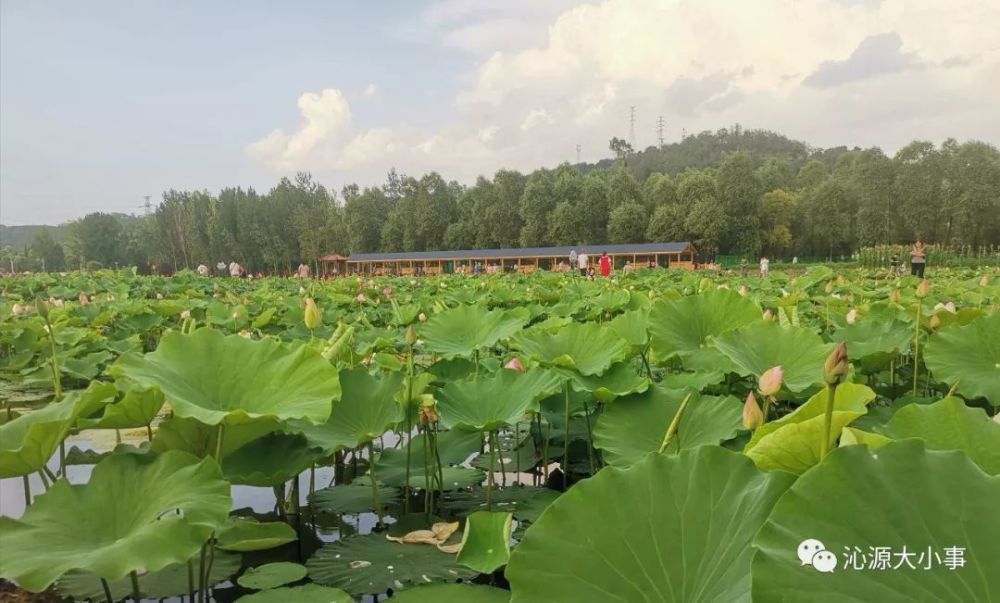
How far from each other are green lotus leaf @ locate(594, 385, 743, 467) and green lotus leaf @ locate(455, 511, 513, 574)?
31cm

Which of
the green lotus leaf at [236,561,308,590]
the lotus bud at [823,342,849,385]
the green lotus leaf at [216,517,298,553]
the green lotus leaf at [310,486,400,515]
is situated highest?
the lotus bud at [823,342,849,385]

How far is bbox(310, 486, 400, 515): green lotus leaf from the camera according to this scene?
1297mm

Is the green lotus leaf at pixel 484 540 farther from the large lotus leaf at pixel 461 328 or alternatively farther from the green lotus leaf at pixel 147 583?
the large lotus leaf at pixel 461 328

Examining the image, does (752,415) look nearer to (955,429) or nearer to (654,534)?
(955,429)

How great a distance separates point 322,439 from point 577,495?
640 millimetres

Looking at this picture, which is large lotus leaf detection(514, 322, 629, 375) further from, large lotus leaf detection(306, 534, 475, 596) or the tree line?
the tree line

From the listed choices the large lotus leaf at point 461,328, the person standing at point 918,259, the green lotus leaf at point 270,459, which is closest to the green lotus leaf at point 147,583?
the green lotus leaf at point 270,459

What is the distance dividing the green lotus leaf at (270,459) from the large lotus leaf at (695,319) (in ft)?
3.01

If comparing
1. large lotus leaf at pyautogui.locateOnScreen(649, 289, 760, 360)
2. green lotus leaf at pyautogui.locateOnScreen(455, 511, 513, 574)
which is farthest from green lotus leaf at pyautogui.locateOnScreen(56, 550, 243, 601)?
large lotus leaf at pyautogui.locateOnScreen(649, 289, 760, 360)

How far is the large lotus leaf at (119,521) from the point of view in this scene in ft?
2.09

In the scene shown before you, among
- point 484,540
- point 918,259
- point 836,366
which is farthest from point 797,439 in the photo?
point 918,259

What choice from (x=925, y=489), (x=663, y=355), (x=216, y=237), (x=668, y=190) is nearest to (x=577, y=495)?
(x=925, y=489)

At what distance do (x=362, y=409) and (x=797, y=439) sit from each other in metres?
0.77

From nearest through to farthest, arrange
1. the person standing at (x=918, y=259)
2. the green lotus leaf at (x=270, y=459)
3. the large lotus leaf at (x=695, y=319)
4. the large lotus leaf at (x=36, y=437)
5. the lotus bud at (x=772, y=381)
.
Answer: the large lotus leaf at (x=36, y=437)
the lotus bud at (x=772, y=381)
the green lotus leaf at (x=270, y=459)
the large lotus leaf at (x=695, y=319)
the person standing at (x=918, y=259)
